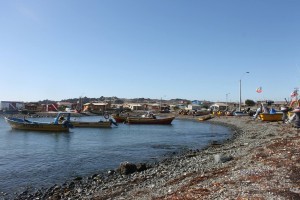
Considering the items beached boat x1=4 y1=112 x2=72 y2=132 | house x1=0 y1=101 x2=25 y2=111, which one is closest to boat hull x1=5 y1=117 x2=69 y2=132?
beached boat x1=4 y1=112 x2=72 y2=132

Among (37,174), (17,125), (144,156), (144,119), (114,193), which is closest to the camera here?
(114,193)

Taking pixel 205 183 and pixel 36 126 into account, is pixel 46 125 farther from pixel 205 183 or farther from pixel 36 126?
pixel 205 183

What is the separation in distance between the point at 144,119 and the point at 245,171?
6525 cm

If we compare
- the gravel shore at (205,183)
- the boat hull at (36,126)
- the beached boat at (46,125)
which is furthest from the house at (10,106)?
the gravel shore at (205,183)

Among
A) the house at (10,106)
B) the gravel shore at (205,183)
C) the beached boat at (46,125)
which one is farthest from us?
the house at (10,106)

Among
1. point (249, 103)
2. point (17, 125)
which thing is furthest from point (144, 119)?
point (249, 103)

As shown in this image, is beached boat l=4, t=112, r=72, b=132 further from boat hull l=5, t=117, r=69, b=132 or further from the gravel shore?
the gravel shore

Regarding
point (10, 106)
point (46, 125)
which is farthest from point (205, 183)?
point (10, 106)

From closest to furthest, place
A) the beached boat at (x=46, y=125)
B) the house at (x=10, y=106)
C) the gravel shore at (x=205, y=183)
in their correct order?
the gravel shore at (x=205, y=183) → the beached boat at (x=46, y=125) → the house at (x=10, y=106)

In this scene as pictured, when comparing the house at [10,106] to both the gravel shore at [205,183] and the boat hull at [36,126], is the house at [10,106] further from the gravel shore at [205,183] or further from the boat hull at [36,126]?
the gravel shore at [205,183]

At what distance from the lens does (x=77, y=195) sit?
16172 mm

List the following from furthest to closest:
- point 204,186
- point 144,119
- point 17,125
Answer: point 144,119
point 17,125
point 204,186

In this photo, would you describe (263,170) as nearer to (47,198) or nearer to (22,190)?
(47,198)

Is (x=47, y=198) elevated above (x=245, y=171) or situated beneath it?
situated beneath
